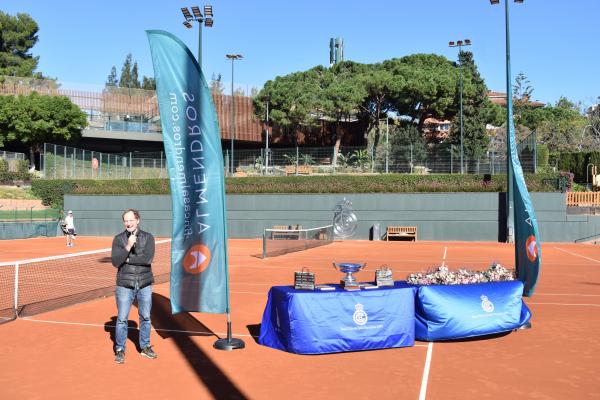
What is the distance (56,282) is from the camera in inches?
596

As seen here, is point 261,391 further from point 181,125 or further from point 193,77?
point 193,77

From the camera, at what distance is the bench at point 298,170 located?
128 ft

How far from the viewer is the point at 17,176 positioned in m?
46.8

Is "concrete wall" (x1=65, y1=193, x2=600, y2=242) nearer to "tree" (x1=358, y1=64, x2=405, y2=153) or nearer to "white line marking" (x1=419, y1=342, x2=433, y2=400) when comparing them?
"tree" (x1=358, y1=64, x2=405, y2=153)

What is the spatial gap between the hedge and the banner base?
83.4 ft

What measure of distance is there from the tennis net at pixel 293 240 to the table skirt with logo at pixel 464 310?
1275 cm

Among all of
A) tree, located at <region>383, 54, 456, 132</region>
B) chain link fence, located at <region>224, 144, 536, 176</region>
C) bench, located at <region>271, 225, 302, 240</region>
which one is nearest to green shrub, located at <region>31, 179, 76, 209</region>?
chain link fence, located at <region>224, 144, 536, 176</region>

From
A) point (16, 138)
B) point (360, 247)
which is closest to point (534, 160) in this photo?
point (360, 247)

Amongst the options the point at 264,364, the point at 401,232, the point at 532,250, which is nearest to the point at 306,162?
the point at 401,232

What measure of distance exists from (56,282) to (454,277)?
10639mm

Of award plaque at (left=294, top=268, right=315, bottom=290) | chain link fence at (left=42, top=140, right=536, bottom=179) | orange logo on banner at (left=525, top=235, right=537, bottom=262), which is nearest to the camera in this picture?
award plaque at (left=294, top=268, right=315, bottom=290)

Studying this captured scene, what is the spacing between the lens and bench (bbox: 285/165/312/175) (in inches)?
1531

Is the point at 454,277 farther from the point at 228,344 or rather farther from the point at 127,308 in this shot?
the point at 127,308

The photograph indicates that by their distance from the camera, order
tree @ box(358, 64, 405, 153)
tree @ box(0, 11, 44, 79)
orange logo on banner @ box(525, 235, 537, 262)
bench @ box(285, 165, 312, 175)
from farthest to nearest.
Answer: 1. tree @ box(0, 11, 44, 79)
2. tree @ box(358, 64, 405, 153)
3. bench @ box(285, 165, 312, 175)
4. orange logo on banner @ box(525, 235, 537, 262)
